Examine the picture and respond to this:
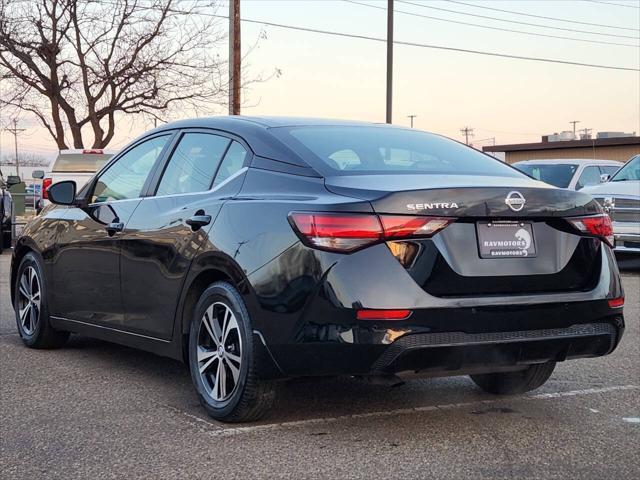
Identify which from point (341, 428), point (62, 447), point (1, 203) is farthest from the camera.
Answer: point (1, 203)

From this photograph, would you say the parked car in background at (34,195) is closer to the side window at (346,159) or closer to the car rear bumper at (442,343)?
the side window at (346,159)

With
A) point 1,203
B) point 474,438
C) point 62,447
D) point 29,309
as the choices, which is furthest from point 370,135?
point 1,203

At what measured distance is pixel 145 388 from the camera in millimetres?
5578

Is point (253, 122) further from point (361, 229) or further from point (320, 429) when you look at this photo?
point (320, 429)

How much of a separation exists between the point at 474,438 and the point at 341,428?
66cm

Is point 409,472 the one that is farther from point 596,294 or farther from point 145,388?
point 145,388

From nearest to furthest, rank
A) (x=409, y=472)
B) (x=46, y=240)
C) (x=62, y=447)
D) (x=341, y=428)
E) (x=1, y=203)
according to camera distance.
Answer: (x=409, y=472) → (x=62, y=447) → (x=341, y=428) → (x=46, y=240) → (x=1, y=203)

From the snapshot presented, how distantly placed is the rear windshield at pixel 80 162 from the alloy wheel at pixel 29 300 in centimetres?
1187

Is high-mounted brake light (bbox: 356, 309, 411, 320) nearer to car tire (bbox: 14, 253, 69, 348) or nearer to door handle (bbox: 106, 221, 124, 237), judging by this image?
door handle (bbox: 106, 221, 124, 237)

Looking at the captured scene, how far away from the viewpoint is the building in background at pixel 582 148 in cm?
4125

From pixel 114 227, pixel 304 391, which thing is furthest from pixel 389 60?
pixel 304 391

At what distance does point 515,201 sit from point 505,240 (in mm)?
191

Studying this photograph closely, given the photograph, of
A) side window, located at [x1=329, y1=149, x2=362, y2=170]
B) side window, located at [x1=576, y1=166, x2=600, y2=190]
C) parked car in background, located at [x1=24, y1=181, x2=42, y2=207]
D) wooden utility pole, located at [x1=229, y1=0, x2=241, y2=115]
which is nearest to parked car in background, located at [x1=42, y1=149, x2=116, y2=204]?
parked car in background, located at [x1=24, y1=181, x2=42, y2=207]

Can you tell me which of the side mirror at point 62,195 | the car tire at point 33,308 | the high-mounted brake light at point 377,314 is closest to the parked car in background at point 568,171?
the car tire at point 33,308
